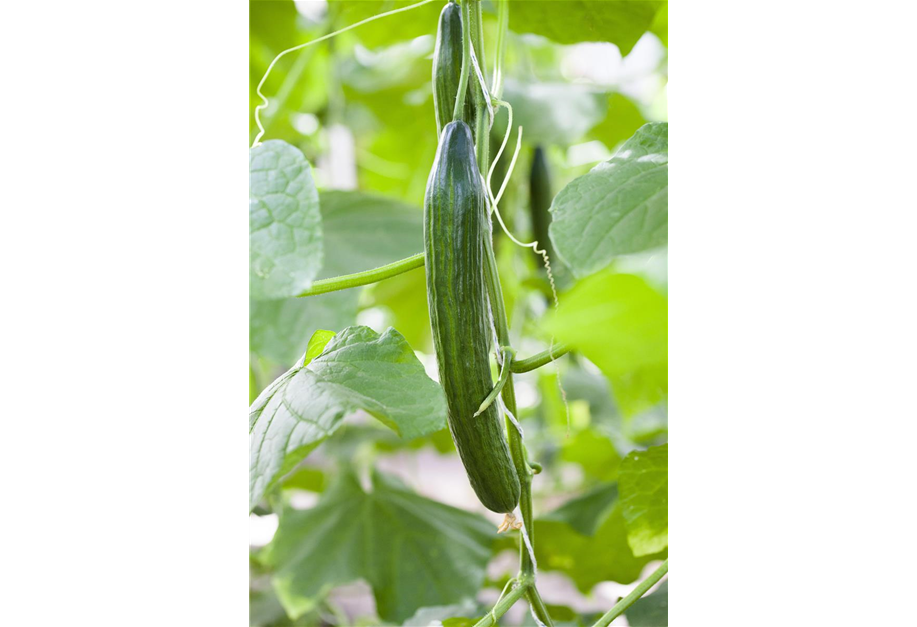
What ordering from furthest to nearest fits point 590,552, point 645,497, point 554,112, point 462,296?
point 554,112, point 590,552, point 645,497, point 462,296

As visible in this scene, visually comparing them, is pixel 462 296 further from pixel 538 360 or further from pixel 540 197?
pixel 540 197

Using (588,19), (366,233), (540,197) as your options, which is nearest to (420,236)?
(366,233)

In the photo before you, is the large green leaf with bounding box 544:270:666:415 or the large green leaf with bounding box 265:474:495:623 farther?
the large green leaf with bounding box 265:474:495:623

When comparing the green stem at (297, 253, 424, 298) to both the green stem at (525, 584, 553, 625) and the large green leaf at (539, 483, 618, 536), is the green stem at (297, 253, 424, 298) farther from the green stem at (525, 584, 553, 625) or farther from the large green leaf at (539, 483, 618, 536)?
the large green leaf at (539, 483, 618, 536)

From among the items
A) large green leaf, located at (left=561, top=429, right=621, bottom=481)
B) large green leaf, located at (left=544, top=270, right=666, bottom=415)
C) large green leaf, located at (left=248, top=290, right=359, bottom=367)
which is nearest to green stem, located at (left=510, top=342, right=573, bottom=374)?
large green leaf, located at (left=544, top=270, right=666, bottom=415)

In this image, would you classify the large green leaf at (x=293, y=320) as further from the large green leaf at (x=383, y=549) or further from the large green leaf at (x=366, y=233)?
the large green leaf at (x=383, y=549)

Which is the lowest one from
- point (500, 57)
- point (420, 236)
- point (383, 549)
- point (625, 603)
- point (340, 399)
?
point (383, 549)
